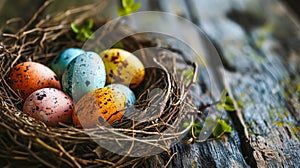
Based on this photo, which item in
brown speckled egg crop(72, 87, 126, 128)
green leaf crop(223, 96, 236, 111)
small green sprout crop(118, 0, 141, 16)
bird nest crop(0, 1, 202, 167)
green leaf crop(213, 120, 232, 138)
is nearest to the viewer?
bird nest crop(0, 1, 202, 167)

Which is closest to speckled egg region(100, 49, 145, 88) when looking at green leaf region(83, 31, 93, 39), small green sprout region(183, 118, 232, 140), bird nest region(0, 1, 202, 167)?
bird nest region(0, 1, 202, 167)

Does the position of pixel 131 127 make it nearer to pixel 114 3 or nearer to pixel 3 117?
pixel 3 117

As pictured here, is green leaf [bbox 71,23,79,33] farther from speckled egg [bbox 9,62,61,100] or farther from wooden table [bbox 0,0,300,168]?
wooden table [bbox 0,0,300,168]

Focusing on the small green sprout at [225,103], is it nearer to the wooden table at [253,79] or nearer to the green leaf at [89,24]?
the wooden table at [253,79]

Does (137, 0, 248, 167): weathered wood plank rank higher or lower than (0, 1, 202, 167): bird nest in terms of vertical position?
lower

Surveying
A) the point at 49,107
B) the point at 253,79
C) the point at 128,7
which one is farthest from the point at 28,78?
the point at 253,79

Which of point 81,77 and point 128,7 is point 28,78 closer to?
point 81,77
